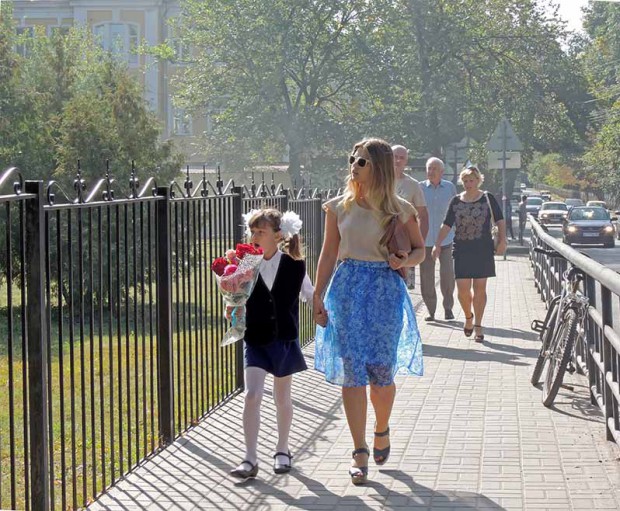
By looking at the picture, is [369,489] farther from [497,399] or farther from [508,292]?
[508,292]

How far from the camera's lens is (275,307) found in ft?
22.2

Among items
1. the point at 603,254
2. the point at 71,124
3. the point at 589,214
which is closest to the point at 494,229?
the point at 71,124

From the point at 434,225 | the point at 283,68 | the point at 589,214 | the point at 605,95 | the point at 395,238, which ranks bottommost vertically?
the point at 589,214

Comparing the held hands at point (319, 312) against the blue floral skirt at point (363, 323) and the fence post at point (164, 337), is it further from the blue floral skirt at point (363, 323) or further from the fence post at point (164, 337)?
the fence post at point (164, 337)

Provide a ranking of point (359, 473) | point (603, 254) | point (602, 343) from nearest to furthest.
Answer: point (359, 473), point (602, 343), point (603, 254)

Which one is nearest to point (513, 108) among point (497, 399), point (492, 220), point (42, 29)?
point (42, 29)

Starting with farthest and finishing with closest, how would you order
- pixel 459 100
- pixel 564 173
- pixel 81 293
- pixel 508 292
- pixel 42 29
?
pixel 564 173, pixel 459 100, pixel 42 29, pixel 508 292, pixel 81 293

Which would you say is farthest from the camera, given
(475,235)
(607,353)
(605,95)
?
(605,95)

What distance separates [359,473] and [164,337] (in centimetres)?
164

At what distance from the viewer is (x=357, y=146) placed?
260 inches

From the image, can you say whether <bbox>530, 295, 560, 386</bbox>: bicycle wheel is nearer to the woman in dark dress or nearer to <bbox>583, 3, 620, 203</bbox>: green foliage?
the woman in dark dress

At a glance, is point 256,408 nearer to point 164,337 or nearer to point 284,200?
point 164,337

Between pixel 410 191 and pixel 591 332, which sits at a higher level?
pixel 410 191

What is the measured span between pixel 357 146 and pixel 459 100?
48.4 meters
